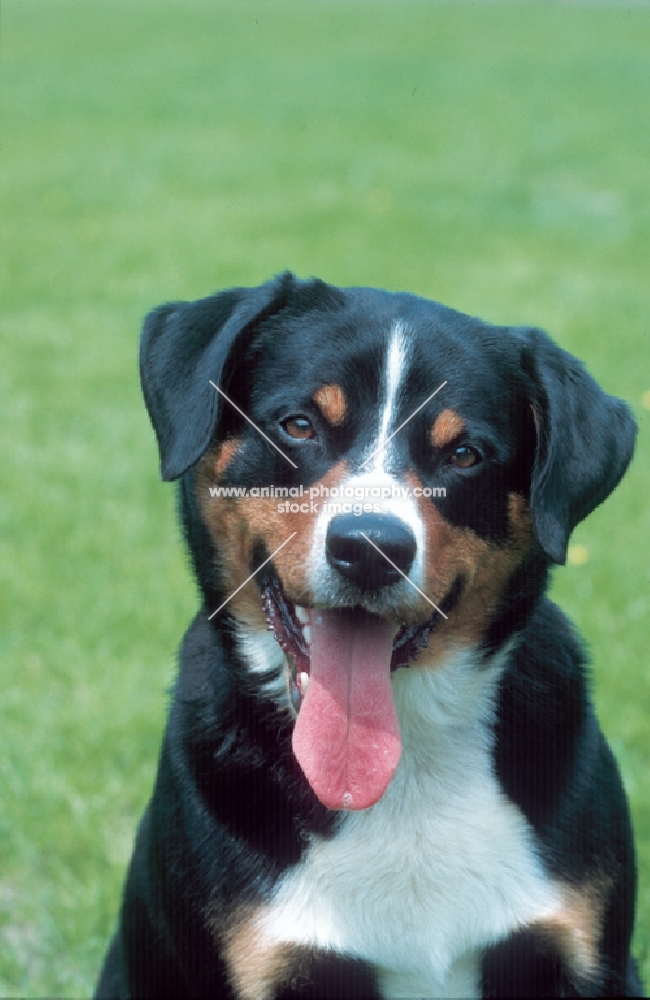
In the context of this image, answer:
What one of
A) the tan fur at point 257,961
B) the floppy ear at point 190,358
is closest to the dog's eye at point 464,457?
the floppy ear at point 190,358

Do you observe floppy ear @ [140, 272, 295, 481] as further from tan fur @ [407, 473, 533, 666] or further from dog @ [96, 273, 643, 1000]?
tan fur @ [407, 473, 533, 666]

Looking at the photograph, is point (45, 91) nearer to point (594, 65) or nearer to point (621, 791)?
point (594, 65)

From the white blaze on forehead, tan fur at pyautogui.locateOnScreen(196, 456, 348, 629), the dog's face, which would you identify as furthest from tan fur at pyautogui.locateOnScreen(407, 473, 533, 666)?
tan fur at pyautogui.locateOnScreen(196, 456, 348, 629)

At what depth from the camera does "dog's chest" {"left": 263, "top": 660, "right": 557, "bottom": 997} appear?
2787mm

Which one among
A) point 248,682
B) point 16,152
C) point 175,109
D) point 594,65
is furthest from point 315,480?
point 594,65

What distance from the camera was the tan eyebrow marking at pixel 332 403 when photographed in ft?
9.03

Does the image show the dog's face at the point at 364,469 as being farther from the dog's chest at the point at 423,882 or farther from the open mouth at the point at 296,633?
the dog's chest at the point at 423,882

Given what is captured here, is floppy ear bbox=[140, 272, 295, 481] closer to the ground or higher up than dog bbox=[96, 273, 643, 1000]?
higher up

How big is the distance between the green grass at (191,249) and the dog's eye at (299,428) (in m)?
1.68

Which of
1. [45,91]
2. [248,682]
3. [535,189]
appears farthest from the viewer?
[45,91]

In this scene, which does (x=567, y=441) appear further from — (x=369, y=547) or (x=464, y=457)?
(x=369, y=547)

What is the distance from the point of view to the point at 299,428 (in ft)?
9.14

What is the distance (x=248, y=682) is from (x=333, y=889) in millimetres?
497

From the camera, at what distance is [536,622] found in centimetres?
308
